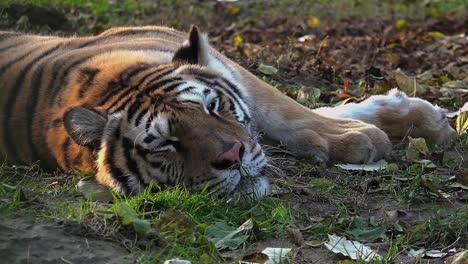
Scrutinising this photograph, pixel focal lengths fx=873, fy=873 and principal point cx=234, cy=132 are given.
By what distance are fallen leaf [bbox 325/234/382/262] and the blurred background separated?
1887mm

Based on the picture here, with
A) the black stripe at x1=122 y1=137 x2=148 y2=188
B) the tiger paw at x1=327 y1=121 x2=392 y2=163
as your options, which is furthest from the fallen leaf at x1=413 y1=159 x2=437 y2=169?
the black stripe at x1=122 y1=137 x2=148 y2=188

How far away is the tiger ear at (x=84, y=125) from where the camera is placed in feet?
11.1

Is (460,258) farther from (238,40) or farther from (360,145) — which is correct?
(238,40)

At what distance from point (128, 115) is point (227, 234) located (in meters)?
0.76

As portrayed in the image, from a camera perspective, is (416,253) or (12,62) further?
(12,62)

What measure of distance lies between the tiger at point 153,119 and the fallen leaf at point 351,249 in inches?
18.0

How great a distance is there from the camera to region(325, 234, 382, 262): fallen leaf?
9.06 ft

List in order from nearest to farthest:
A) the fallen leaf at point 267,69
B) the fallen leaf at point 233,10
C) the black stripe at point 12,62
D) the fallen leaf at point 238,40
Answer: the black stripe at point 12,62, the fallen leaf at point 267,69, the fallen leaf at point 238,40, the fallen leaf at point 233,10

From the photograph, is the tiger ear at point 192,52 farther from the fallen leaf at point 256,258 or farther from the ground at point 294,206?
the fallen leaf at point 256,258

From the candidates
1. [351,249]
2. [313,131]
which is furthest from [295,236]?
[313,131]

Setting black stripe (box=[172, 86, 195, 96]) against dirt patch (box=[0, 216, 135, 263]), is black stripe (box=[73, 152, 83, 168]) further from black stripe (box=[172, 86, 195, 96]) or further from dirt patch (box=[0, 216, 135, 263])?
dirt patch (box=[0, 216, 135, 263])

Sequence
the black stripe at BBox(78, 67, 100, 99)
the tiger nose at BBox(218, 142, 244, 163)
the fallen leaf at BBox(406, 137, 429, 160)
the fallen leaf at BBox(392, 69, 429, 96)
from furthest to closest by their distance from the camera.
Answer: the fallen leaf at BBox(392, 69, 429, 96)
the fallen leaf at BBox(406, 137, 429, 160)
the black stripe at BBox(78, 67, 100, 99)
the tiger nose at BBox(218, 142, 244, 163)

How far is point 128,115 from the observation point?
11.2ft

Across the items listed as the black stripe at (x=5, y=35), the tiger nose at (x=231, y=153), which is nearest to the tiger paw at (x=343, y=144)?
the tiger nose at (x=231, y=153)
